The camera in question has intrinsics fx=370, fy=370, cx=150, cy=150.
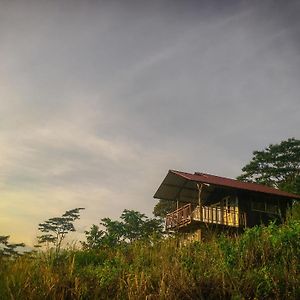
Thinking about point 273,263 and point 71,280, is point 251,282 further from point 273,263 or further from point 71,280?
point 71,280

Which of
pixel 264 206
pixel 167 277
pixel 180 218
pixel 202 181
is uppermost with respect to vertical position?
pixel 202 181

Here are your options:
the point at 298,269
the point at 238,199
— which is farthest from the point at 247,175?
the point at 298,269

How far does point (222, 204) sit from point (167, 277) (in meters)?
20.5

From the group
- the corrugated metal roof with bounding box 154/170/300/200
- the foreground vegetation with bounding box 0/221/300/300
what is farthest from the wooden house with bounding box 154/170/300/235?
the foreground vegetation with bounding box 0/221/300/300

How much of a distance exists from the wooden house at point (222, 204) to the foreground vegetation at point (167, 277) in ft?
44.2

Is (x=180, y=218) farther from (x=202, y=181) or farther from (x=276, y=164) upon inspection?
(x=276, y=164)

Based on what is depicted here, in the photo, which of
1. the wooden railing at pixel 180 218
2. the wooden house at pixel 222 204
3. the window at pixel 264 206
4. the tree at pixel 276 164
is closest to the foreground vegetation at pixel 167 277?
the wooden house at pixel 222 204

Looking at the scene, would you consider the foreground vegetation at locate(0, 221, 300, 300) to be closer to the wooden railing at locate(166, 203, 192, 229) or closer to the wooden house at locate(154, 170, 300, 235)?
the wooden house at locate(154, 170, 300, 235)

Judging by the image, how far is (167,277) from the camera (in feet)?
19.1

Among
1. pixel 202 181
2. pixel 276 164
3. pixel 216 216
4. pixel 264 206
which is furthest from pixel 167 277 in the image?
pixel 276 164

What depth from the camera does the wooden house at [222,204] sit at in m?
22.5

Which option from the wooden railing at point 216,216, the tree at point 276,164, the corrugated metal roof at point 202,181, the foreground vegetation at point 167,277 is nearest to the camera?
the foreground vegetation at point 167,277

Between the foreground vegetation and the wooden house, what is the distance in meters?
13.5

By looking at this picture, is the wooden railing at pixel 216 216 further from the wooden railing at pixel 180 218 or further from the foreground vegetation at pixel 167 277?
the foreground vegetation at pixel 167 277
